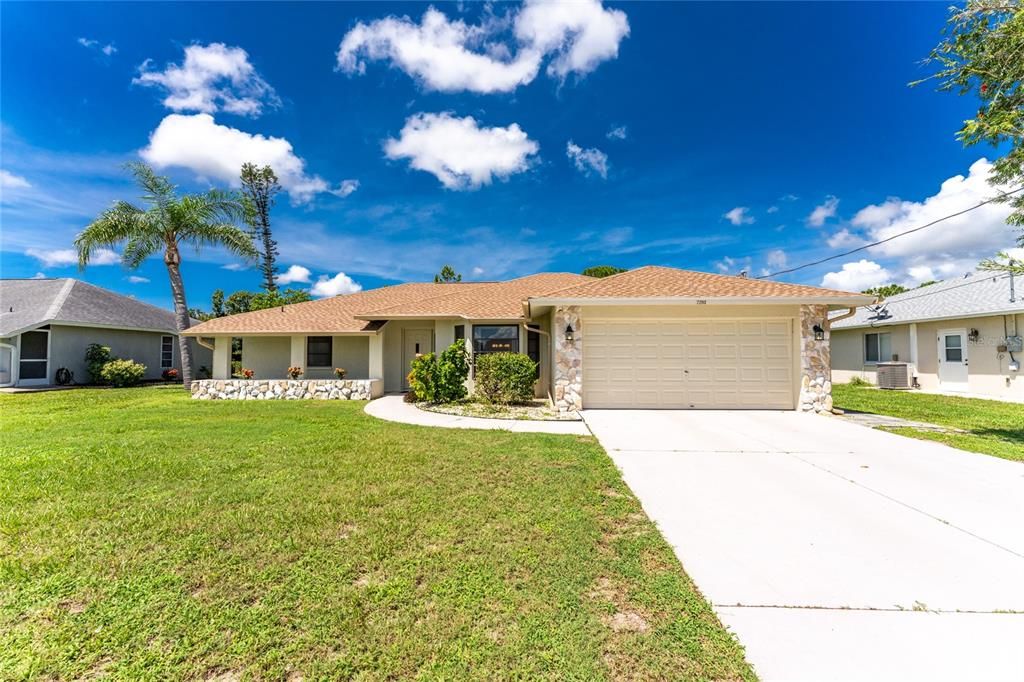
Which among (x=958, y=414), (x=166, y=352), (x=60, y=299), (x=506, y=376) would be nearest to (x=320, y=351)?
(x=506, y=376)

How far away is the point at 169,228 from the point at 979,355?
29.5 m

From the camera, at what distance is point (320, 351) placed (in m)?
14.9

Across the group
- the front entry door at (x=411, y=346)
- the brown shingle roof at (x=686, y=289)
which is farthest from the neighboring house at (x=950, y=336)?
the front entry door at (x=411, y=346)

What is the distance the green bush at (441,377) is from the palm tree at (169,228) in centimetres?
1062

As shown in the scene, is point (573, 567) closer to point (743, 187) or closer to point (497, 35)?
point (497, 35)

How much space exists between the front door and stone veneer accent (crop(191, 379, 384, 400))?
20.2 metres

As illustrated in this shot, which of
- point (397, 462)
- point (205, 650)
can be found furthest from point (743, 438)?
point (205, 650)

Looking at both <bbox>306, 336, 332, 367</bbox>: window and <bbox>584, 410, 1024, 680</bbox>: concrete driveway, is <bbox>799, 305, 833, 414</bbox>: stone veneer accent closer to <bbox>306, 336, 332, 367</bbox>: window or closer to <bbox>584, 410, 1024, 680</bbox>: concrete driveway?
<bbox>584, 410, 1024, 680</bbox>: concrete driveway

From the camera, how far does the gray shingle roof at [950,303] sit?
41.1ft

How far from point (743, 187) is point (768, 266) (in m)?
7.38

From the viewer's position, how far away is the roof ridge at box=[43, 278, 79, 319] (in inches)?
612

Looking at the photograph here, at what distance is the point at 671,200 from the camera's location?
16625 millimetres

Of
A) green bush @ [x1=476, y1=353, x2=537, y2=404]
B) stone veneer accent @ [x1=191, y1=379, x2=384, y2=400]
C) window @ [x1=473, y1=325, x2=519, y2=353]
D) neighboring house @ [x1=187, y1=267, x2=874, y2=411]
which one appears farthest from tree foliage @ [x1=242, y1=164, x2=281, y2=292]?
neighboring house @ [x1=187, y1=267, x2=874, y2=411]

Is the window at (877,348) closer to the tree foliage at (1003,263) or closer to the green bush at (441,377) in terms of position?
the tree foliage at (1003,263)
